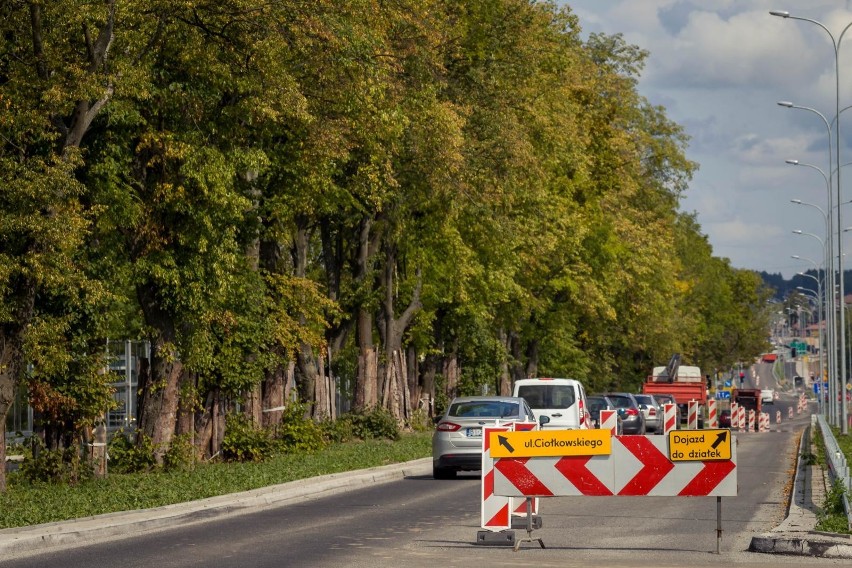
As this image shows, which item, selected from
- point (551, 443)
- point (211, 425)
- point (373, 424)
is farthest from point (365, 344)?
point (551, 443)

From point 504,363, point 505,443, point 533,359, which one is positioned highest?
point 533,359

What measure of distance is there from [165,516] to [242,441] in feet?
42.8

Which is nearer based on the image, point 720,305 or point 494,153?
point 494,153

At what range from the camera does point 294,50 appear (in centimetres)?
2484

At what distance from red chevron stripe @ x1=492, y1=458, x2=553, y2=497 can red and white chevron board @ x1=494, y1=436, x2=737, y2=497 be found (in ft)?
0.28

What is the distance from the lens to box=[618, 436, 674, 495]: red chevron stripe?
49.7 feet

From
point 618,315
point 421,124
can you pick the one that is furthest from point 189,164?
point 618,315

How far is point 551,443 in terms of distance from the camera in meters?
15.3

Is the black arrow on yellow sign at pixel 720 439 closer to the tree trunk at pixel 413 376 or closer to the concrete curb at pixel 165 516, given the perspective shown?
the concrete curb at pixel 165 516

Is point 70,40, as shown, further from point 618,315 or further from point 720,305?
point 720,305

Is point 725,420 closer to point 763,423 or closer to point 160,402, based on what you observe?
point 763,423

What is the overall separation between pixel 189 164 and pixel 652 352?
6157 centimetres

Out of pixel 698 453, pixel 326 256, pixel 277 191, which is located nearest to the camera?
pixel 698 453

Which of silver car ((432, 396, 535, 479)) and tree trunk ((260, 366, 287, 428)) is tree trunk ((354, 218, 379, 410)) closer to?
tree trunk ((260, 366, 287, 428))
